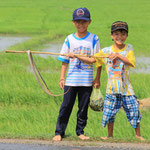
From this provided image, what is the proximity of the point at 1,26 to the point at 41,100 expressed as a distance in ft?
46.9

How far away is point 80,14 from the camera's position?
392 centimetres

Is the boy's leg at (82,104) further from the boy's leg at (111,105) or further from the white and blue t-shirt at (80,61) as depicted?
the boy's leg at (111,105)

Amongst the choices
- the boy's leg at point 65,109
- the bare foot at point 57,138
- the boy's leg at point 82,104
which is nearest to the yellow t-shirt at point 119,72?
the boy's leg at point 82,104

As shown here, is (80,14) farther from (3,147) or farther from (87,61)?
(3,147)

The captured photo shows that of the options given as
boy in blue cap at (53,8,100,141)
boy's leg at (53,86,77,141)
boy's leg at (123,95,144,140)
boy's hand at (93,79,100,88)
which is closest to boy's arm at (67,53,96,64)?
boy in blue cap at (53,8,100,141)

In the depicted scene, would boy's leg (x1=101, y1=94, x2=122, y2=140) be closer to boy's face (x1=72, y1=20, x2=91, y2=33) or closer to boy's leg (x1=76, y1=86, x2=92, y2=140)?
boy's leg (x1=76, y1=86, x2=92, y2=140)

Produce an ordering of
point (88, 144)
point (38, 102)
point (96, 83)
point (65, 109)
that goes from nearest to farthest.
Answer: point (88, 144) < point (96, 83) < point (65, 109) < point (38, 102)

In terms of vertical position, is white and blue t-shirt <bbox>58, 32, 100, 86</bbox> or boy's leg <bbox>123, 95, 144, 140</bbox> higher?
white and blue t-shirt <bbox>58, 32, 100, 86</bbox>

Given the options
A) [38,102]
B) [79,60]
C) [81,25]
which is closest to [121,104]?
[79,60]

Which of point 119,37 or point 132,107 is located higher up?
point 119,37

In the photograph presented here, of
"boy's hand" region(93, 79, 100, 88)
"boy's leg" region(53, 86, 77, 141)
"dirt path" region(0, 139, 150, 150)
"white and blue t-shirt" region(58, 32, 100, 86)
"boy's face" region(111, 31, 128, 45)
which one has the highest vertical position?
"boy's face" region(111, 31, 128, 45)

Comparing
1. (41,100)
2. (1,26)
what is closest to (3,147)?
(41,100)

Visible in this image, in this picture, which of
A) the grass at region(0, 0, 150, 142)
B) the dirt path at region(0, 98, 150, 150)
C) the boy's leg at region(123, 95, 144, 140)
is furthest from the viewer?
the grass at region(0, 0, 150, 142)

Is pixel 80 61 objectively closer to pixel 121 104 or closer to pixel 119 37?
pixel 119 37
